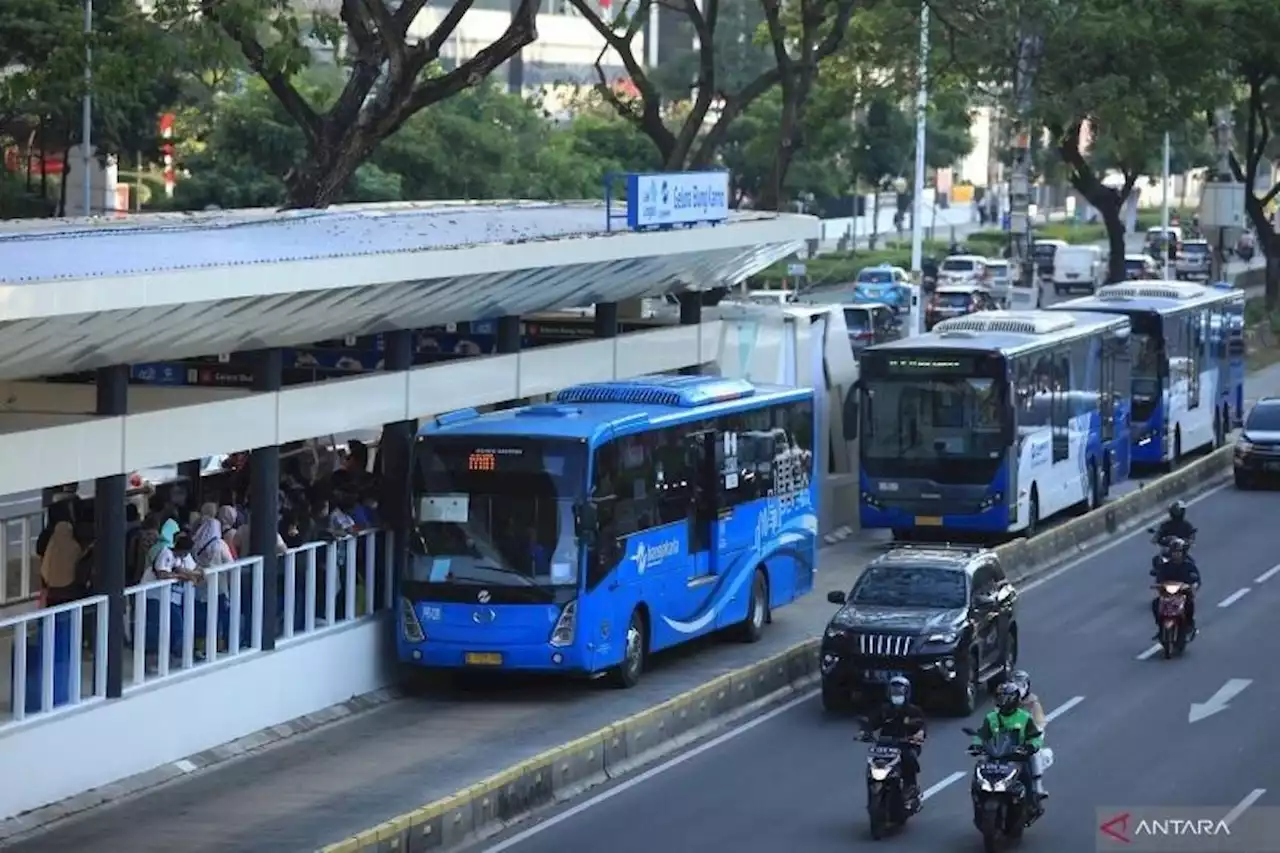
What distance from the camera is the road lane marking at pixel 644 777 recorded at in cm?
1942

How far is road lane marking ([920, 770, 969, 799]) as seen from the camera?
2112 centimetres

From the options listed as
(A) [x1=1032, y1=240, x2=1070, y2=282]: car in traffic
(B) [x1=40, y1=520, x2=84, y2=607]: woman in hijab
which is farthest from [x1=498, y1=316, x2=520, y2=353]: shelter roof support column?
(A) [x1=1032, y1=240, x2=1070, y2=282]: car in traffic

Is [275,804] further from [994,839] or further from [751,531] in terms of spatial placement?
[751,531]

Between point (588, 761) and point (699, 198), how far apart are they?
1071 cm

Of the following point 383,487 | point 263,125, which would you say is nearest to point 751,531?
point 383,487

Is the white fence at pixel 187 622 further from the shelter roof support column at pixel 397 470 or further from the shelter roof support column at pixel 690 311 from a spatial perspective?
the shelter roof support column at pixel 690 311

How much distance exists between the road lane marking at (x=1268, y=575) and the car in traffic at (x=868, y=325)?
87.7 ft

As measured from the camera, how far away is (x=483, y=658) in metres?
24.6

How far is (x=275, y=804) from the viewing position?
66.5ft

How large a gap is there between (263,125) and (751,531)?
40.0m

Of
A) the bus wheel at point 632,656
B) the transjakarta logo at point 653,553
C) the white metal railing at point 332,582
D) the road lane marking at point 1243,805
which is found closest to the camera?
the road lane marking at point 1243,805

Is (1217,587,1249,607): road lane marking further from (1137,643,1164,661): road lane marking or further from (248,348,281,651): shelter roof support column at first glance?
(248,348,281,651): shelter roof support column

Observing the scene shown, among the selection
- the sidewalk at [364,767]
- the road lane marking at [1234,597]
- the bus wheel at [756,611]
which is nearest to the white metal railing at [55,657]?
the sidewalk at [364,767]

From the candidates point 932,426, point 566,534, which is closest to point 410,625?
point 566,534
